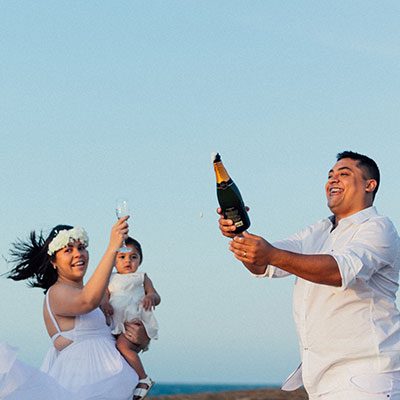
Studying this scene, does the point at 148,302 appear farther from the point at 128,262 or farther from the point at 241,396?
the point at 241,396

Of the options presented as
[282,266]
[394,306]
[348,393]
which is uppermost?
[282,266]

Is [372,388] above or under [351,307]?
under

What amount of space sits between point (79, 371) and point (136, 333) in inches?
24.8

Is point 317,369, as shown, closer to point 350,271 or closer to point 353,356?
point 353,356

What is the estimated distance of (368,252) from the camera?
5.99 meters

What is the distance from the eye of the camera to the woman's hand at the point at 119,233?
7081 mm

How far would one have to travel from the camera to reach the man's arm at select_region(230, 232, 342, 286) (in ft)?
18.3

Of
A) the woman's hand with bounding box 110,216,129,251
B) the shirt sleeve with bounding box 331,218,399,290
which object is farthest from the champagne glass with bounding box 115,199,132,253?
the shirt sleeve with bounding box 331,218,399,290

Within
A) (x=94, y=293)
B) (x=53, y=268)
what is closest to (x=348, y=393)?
(x=94, y=293)

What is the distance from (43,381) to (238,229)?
89.1 inches

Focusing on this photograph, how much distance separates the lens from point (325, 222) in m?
6.75

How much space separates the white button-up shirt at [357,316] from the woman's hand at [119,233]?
1482 millimetres

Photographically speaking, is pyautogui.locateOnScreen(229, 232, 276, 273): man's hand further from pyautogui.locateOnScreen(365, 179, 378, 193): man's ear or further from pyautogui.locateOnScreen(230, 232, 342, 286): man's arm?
pyautogui.locateOnScreen(365, 179, 378, 193): man's ear

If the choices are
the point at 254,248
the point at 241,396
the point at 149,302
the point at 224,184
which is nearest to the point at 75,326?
the point at 149,302
